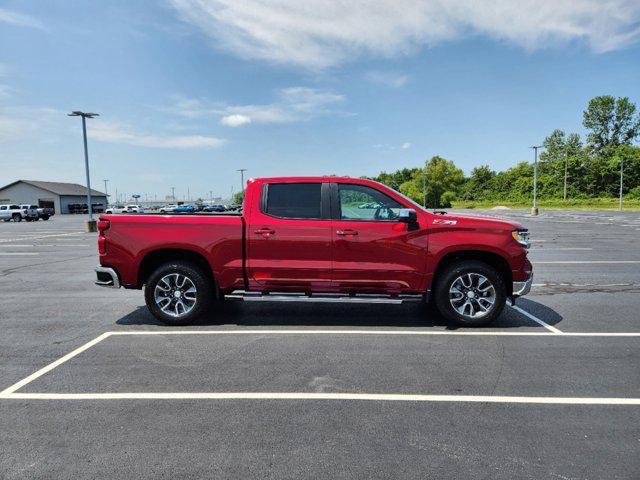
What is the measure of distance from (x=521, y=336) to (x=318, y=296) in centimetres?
266

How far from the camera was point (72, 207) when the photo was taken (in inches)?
3049

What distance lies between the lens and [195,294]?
5.88 m

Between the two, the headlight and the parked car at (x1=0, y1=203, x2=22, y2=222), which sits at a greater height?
the parked car at (x1=0, y1=203, x2=22, y2=222)

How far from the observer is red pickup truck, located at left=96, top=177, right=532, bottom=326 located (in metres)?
5.65

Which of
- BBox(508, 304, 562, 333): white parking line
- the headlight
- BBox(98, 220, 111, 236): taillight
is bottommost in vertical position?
BBox(508, 304, 562, 333): white parking line

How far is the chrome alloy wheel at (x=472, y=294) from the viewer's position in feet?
18.7

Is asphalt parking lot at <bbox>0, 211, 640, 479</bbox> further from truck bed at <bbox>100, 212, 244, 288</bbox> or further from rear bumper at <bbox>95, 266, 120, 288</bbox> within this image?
truck bed at <bbox>100, 212, 244, 288</bbox>

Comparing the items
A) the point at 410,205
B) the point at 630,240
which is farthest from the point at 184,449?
the point at 630,240

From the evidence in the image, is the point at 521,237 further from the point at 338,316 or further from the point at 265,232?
the point at 265,232

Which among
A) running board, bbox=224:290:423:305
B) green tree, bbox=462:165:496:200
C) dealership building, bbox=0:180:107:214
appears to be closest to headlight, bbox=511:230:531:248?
running board, bbox=224:290:423:305

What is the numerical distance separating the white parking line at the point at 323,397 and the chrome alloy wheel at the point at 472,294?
2110mm

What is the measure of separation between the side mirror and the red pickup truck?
3cm

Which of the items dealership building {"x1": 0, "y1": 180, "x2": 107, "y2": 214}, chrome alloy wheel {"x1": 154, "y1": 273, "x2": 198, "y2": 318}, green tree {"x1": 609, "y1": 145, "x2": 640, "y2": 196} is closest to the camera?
chrome alloy wheel {"x1": 154, "y1": 273, "x2": 198, "y2": 318}

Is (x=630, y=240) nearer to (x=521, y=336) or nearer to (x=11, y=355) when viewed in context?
(x=521, y=336)
